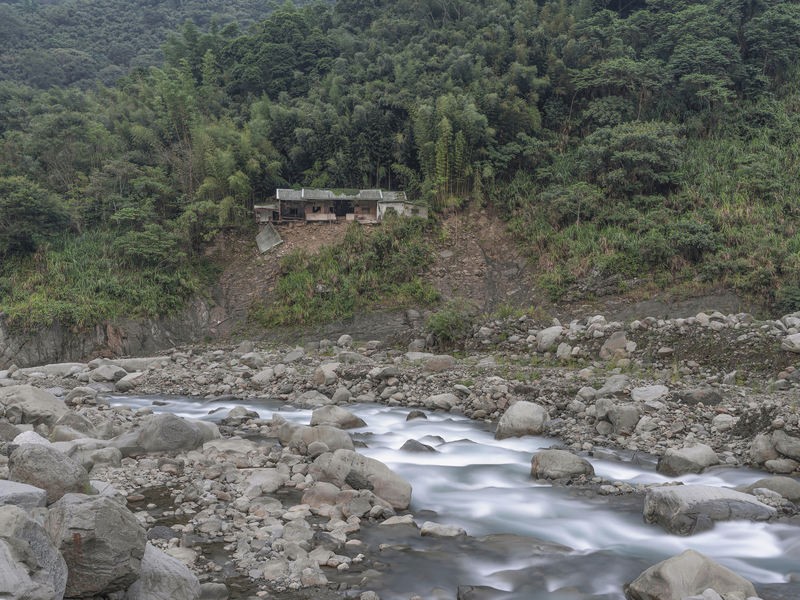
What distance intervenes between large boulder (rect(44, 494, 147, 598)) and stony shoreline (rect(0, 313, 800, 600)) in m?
0.19

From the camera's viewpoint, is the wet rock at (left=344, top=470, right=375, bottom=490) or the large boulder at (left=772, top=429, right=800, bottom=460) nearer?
the wet rock at (left=344, top=470, right=375, bottom=490)

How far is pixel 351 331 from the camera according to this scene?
19.8 metres

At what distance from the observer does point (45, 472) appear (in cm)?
440

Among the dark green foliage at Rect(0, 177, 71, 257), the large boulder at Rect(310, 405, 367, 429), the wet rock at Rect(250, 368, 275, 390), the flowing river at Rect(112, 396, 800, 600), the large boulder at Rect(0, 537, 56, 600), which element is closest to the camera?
the large boulder at Rect(0, 537, 56, 600)

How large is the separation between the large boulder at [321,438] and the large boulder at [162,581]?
140 inches

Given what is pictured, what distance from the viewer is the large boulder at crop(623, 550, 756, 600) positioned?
159 inches

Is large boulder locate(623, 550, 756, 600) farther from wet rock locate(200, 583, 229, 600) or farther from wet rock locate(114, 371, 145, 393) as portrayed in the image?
wet rock locate(114, 371, 145, 393)

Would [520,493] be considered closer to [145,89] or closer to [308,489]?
[308,489]

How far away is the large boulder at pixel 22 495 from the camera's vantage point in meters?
3.73

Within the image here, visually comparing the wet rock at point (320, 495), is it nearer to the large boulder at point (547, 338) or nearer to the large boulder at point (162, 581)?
the large boulder at point (162, 581)

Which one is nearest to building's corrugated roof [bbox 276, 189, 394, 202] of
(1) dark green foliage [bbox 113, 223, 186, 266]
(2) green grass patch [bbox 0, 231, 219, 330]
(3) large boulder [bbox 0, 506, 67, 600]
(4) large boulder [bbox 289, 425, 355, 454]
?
(2) green grass patch [bbox 0, 231, 219, 330]

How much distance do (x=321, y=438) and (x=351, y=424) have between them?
1.79 m

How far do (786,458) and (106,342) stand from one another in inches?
832

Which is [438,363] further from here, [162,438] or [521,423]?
[162,438]
